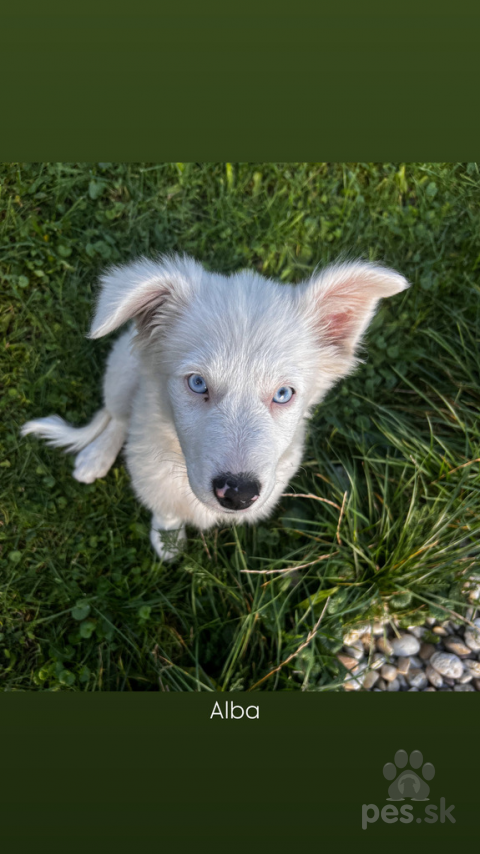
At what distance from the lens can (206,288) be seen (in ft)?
6.51

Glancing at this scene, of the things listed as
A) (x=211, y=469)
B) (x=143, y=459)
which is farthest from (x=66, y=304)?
(x=211, y=469)

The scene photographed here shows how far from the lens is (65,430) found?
10.0 ft

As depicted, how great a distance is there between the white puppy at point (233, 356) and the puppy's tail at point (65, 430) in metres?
0.79

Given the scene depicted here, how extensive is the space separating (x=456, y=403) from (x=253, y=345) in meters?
1.75

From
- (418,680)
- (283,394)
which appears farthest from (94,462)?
(418,680)

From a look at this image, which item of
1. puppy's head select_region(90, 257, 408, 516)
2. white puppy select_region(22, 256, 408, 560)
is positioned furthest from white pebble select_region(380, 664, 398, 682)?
puppy's head select_region(90, 257, 408, 516)

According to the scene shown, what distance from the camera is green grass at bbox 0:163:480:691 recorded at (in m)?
2.67

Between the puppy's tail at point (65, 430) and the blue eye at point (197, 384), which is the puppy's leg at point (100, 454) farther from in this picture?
the blue eye at point (197, 384)

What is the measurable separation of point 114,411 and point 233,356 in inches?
48.2

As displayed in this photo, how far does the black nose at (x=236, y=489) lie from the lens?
166 centimetres

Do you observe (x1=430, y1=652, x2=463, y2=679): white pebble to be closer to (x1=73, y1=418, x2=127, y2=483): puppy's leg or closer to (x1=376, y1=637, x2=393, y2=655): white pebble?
(x1=376, y1=637, x2=393, y2=655): white pebble

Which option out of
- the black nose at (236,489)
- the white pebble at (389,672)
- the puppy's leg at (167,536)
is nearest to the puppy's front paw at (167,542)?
the puppy's leg at (167,536)

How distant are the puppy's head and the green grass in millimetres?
1024

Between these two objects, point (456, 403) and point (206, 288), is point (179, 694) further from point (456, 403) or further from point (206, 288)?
point (456, 403)
